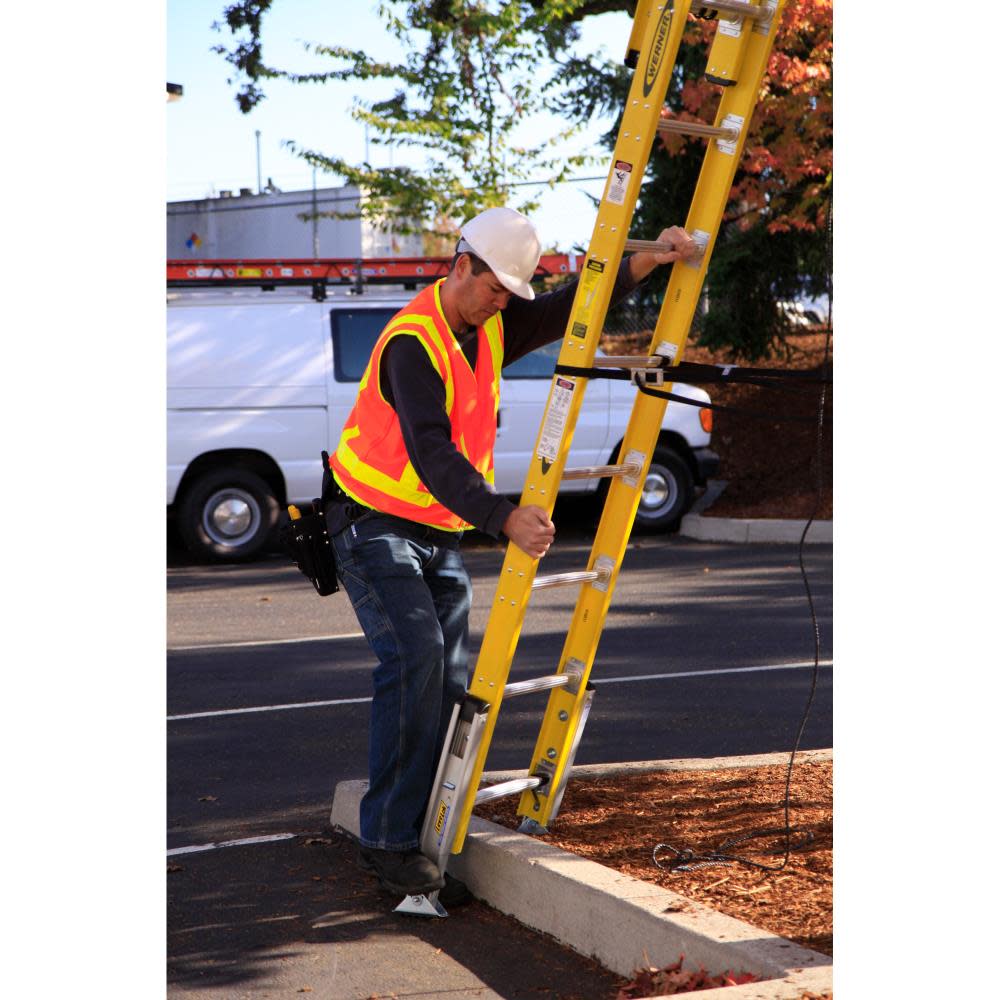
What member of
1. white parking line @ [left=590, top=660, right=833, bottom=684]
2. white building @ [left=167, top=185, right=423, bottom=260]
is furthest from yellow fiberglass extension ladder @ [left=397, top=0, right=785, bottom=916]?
white building @ [left=167, top=185, right=423, bottom=260]

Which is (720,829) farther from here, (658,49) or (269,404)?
(269,404)

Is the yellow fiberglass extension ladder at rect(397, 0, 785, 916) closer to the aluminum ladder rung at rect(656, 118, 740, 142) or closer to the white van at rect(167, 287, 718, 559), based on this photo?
the aluminum ladder rung at rect(656, 118, 740, 142)

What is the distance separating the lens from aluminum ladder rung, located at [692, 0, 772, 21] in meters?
4.09

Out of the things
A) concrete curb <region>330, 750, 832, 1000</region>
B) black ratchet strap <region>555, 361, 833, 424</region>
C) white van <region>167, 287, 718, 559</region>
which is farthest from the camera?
white van <region>167, 287, 718, 559</region>

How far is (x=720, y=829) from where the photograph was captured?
4660 millimetres

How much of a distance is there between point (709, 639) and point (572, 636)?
4609 mm

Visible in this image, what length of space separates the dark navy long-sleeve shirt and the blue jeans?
1.11 feet

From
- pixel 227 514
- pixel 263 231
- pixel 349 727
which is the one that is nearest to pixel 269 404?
pixel 227 514

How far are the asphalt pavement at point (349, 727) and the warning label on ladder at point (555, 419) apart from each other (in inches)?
56.2

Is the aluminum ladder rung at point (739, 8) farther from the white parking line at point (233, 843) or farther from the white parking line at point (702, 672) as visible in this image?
the white parking line at point (702, 672)

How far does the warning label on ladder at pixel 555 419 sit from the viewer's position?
4.25m

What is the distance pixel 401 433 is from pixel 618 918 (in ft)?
5.17

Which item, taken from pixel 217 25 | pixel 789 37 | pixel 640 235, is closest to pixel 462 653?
pixel 789 37
